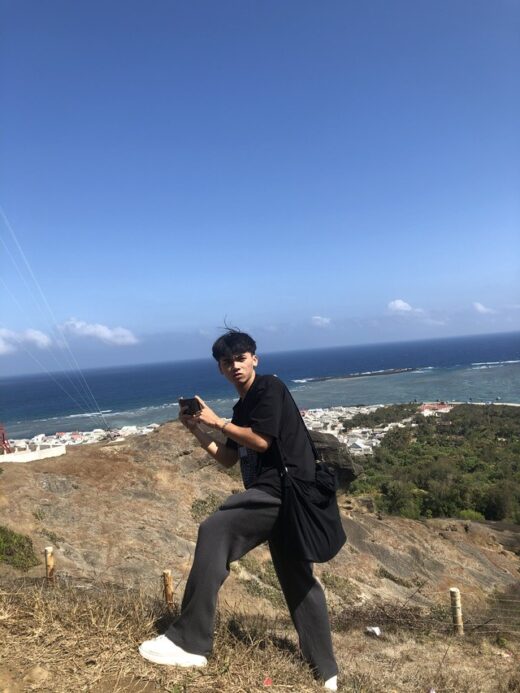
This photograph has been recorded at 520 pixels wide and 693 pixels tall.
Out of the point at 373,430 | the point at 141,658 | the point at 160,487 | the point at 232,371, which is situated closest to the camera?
the point at 141,658

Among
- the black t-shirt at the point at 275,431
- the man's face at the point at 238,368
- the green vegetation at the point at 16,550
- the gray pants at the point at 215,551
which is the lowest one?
the green vegetation at the point at 16,550

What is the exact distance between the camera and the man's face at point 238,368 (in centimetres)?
274

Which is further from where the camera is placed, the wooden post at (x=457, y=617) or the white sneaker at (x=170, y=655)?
the wooden post at (x=457, y=617)

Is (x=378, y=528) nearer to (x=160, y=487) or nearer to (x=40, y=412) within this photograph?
(x=160, y=487)

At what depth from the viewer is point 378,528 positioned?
1512 cm

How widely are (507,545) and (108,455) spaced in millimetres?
13747

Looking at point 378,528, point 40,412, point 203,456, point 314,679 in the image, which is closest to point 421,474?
point 378,528

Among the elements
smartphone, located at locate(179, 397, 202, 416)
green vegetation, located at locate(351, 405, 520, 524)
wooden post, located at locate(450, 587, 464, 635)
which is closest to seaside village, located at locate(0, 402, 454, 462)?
green vegetation, located at locate(351, 405, 520, 524)

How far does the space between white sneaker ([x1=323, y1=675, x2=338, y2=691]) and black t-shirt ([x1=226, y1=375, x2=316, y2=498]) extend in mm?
1137

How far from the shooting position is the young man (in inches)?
98.9

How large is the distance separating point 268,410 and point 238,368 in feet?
1.08

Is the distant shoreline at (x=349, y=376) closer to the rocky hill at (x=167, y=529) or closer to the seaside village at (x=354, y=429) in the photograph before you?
the seaside village at (x=354, y=429)

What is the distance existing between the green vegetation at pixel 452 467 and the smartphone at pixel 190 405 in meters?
20.5

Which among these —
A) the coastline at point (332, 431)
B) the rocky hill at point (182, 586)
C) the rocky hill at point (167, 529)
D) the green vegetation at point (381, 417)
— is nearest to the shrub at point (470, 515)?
the rocky hill at point (182, 586)
